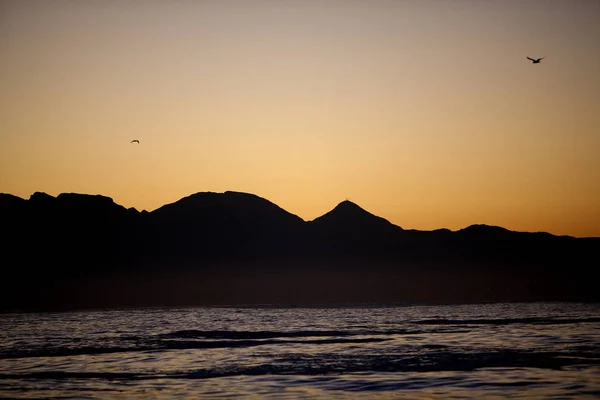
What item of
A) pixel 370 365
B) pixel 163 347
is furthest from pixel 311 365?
pixel 163 347

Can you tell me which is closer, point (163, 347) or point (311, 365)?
point (311, 365)

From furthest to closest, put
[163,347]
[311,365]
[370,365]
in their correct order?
[163,347] → [311,365] → [370,365]

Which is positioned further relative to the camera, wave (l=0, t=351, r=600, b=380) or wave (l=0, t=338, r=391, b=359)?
wave (l=0, t=338, r=391, b=359)

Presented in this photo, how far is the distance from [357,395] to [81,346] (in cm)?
3923

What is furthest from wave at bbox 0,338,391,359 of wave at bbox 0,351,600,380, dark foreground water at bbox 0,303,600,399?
wave at bbox 0,351,600,380

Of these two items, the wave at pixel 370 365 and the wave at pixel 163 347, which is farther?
the wave at pixel 163 347

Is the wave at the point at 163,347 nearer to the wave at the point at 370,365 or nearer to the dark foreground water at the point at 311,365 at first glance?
the dark foreground water at the point at 311,365

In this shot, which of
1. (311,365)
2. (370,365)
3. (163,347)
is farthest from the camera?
(163,347)

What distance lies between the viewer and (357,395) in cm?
4303

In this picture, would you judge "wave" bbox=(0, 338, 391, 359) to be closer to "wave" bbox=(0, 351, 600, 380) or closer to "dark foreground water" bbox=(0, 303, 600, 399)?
"dark foreground water" bbox=(0, 303, 600, 399)

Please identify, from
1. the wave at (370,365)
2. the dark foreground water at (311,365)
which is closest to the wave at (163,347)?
the dark foreground water at (311,365)

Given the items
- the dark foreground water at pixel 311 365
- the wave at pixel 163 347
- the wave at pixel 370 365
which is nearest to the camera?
the dark foreground water at pixel 311 365

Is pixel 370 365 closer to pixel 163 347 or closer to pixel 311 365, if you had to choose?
pixel 311 365

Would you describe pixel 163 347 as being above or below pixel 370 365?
above
